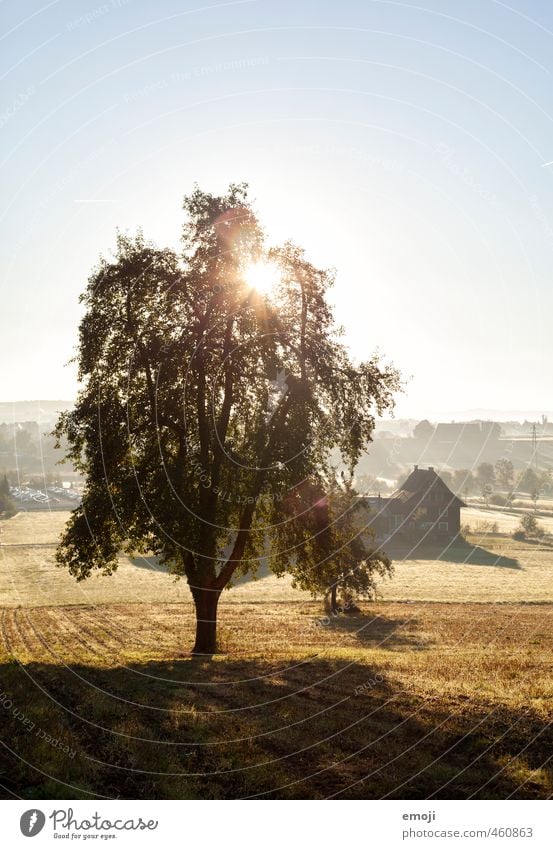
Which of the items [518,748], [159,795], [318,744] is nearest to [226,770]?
[159,795]

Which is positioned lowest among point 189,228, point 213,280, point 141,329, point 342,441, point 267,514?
point 267,514

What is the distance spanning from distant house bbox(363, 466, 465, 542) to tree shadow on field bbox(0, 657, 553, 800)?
8080cm

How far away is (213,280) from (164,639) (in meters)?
17.9

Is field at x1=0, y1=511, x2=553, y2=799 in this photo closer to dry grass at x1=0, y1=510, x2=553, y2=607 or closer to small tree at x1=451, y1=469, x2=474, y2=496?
dry grass at x1=0, y1=510, x2=553, y2=607

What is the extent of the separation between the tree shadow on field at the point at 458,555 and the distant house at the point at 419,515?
9.19 ft

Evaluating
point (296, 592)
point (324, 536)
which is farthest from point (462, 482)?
point (324, 536)

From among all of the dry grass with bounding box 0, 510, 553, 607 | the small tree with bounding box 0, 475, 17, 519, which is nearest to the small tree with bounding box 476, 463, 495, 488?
the dry grass with bounding box 0, 510, 553, 607

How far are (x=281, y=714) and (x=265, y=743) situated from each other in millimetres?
2210

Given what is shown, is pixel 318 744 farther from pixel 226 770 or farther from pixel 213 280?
pixel 213 280

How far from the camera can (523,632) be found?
104 feet

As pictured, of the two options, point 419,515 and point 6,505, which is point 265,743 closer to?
point 419,515

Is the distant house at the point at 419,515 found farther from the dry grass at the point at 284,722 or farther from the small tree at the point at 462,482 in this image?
the dry grass at the point at 284,722

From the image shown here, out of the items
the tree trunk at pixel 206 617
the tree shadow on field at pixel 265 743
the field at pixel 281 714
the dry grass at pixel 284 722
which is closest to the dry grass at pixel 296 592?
the field at pixel 281 714

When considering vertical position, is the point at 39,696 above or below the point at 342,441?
below
